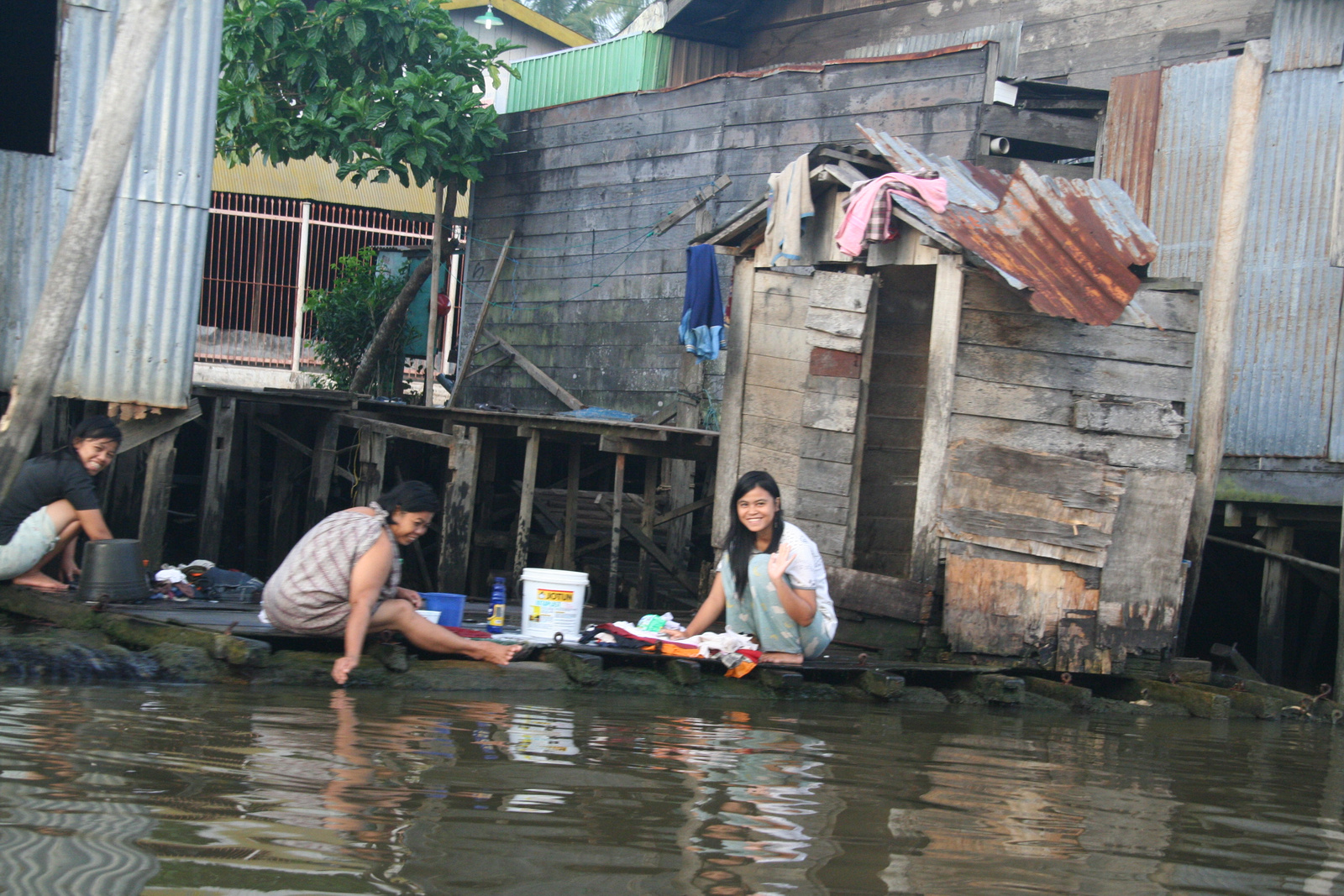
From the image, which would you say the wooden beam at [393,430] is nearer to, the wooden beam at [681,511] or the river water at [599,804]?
the wooden beam at [681,511]

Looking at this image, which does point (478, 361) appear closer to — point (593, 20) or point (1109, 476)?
point (1109, 476)

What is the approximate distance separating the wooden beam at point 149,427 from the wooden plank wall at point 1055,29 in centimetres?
785

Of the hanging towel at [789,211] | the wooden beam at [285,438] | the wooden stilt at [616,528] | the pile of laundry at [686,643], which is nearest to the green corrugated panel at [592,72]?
the wooden beam at [285,438]

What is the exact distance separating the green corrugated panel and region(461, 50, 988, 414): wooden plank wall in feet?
2.19

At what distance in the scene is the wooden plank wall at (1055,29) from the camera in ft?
35.9

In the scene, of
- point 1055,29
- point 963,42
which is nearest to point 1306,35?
point 1055,29

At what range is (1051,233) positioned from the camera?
8.43 meters

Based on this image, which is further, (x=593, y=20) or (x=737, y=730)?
(x=593, y=20)

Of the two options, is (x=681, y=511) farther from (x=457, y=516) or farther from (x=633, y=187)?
(x=633, y=187)

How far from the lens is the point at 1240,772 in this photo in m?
5.98

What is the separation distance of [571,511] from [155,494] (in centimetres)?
375

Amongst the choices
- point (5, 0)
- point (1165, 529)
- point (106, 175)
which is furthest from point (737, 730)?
point (5, 0)

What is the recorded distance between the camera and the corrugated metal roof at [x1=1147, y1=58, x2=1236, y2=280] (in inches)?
406

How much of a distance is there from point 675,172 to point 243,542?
6.22m
